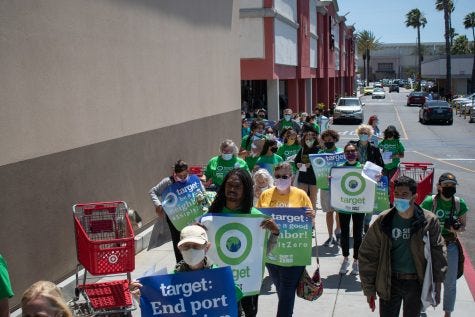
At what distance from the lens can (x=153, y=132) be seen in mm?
12508

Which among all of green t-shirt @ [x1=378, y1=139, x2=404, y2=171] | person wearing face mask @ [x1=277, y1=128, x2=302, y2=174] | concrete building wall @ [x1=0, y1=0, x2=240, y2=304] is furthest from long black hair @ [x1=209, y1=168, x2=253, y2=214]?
green t-shirt @ [x1=378, y1=139, x2=404, y2=171]

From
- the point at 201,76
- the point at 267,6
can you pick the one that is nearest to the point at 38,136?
the point at 201,76

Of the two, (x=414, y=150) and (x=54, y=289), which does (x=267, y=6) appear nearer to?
(x=414, y=150)

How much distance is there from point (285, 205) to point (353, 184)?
2.48 meters

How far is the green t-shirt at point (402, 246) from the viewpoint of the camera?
18.5ft

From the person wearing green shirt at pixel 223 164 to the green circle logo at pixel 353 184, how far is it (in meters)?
1.58

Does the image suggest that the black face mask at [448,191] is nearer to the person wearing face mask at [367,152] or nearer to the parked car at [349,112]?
the person wearing face mask at [367,152]

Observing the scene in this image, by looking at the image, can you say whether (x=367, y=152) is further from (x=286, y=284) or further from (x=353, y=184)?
(x=286, y=284)

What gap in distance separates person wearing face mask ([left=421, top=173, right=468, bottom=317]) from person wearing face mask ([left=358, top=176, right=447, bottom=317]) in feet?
4.63

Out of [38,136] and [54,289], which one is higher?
[38,136]

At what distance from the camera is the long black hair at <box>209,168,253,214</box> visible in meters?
5.85

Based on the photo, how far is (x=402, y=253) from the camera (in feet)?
18.6

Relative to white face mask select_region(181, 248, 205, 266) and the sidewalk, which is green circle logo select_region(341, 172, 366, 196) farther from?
white face mask select_region(181, 248, 205, 266)

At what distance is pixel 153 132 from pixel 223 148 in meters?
2.95
